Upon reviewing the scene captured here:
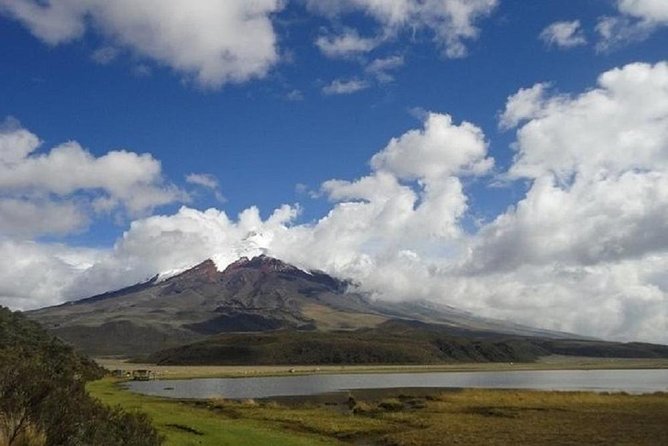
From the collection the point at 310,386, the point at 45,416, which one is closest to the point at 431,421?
the point at 45,416

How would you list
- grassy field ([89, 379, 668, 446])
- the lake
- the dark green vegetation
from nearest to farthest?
the dark green vegetation → grassy field ([89, 379, 668, 446]) → the lake

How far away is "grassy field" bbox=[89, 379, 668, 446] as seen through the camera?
150 feet

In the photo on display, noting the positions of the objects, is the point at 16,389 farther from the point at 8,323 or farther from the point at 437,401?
the point at 8,323

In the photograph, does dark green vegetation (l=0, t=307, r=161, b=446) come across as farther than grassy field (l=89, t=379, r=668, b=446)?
No

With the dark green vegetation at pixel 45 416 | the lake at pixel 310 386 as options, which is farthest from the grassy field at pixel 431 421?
the lake at pixel 310 386

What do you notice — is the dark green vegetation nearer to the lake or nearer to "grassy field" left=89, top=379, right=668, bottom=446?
"grassy field" left=89, top=379, right=668, bottom=446

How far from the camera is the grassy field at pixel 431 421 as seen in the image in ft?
150

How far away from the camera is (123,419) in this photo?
80.0 ft

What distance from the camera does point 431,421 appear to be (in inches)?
2397

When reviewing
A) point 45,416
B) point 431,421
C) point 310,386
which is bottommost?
point 310,386

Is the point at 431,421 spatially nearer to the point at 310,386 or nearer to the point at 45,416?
the point at 45,416

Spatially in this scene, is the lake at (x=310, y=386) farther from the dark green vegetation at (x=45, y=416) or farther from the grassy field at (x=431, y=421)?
the dark green vegetation at (x=45, y=416)

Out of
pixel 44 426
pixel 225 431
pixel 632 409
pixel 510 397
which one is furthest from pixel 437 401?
pixel 44 426

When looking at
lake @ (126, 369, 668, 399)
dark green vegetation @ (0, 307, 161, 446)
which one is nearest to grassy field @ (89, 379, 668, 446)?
dark green vegetation @ (0, 307, 161, 446)
